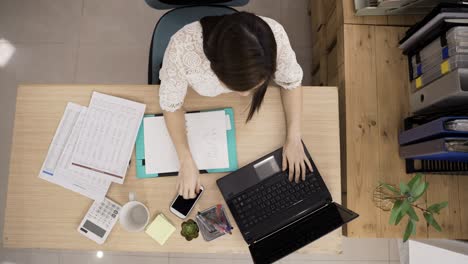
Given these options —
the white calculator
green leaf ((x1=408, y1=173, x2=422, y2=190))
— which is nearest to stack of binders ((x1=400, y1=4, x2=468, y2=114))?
green leaf ((x1=408, y1=173, x2=422, y2=190))

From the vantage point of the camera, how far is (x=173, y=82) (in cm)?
110

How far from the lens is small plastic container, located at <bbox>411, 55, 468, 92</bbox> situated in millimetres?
1068

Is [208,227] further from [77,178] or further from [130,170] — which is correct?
[77,178]

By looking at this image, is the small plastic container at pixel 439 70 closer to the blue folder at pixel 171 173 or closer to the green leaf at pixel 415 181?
the green leaf at pixel 415 181

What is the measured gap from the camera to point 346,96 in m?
1.41

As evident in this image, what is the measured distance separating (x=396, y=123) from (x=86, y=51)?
1.80 metres

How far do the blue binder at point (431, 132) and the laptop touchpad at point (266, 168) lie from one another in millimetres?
484

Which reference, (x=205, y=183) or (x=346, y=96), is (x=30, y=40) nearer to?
(x=205, y=183)

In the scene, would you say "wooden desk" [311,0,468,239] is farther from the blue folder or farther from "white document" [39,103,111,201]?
"white document" [39,103,111,201]

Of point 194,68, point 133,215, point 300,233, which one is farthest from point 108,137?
point 300,233

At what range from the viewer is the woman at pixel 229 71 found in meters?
0.85

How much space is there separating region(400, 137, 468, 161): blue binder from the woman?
37cm

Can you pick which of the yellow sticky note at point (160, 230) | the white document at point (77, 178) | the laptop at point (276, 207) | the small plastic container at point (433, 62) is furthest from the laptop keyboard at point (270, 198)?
the small plastic container at point (433, 62)

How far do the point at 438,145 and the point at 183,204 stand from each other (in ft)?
2.71
